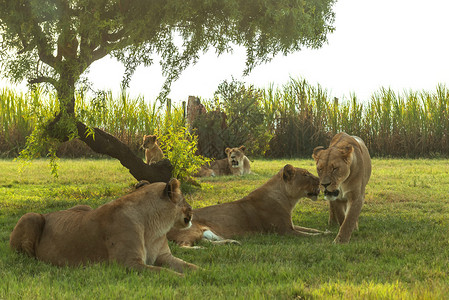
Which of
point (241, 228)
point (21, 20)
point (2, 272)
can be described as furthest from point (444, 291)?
point (21, 20)

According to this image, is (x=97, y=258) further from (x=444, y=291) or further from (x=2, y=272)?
(x=444, y=291)

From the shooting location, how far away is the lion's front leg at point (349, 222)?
6195 mm

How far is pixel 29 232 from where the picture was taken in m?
5.00

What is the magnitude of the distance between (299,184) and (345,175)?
2.66 ft

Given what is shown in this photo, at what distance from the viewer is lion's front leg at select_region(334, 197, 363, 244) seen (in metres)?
6.20

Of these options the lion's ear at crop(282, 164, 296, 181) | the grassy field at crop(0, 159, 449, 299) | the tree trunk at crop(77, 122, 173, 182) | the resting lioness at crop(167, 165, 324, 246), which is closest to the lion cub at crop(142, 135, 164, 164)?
the tree trunk at crop(77, 122, 173, 182)

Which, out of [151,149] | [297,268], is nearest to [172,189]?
[297,268]

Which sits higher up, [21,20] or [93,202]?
[21,20]

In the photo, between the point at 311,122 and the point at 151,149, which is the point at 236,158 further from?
the point at 311,122

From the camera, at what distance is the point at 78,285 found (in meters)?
4.05

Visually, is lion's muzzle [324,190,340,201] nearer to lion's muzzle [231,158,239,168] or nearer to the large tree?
the large tree

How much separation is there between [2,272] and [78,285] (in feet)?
3.35

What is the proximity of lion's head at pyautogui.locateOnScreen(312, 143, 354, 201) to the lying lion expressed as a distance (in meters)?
8.64

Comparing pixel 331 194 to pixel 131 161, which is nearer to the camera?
pixel 331 194
